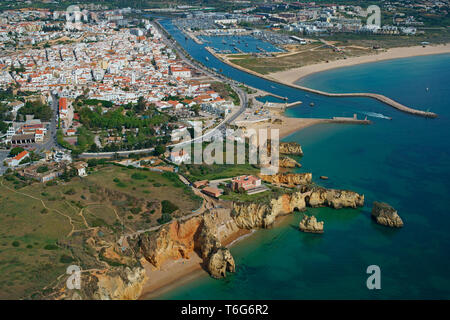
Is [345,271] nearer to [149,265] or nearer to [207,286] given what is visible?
[207,286]

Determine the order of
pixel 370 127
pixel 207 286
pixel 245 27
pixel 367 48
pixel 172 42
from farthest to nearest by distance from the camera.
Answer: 1. pixel 245 27
2. pixel 172 42
3. pixel 367 48
4. pixel 370 127
5. pixel 207 286

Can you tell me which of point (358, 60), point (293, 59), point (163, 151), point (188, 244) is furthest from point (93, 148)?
point (358, 60)

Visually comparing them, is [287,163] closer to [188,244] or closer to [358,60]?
[188,244]

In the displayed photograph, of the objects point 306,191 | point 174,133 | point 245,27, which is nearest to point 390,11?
point 245,27

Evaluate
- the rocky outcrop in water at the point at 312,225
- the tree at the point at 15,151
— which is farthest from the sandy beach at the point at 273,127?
the tree at the point at 15,151

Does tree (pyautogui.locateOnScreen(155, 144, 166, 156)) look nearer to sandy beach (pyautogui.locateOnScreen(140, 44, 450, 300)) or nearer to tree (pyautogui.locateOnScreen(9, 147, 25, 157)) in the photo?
tree (pyautogui.locateOnScreen(9, 147, 25, 157))

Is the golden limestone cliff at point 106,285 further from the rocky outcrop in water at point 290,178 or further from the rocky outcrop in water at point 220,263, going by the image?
the rocky outcrop in water at point 290,178
